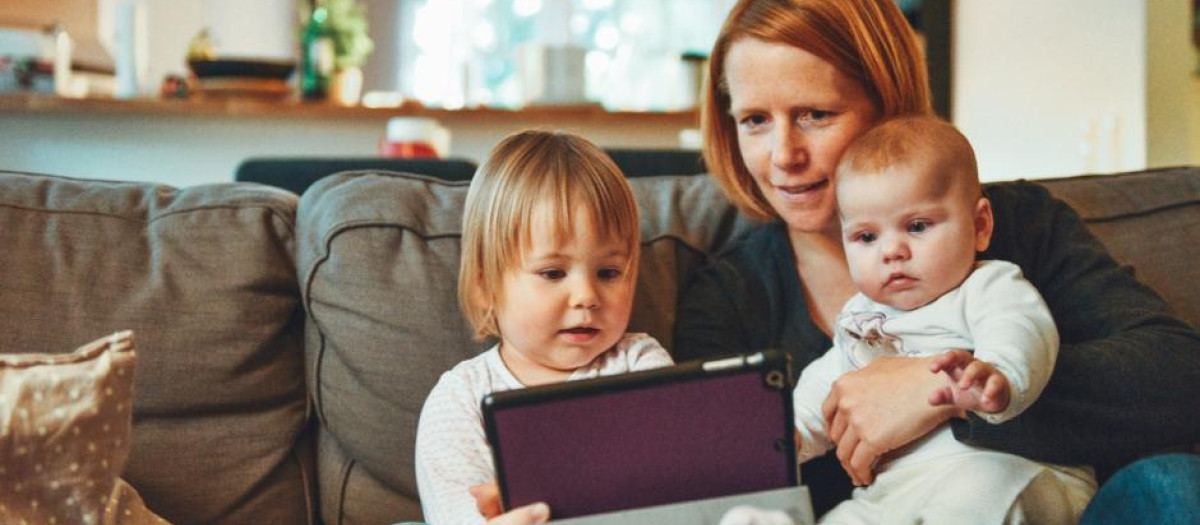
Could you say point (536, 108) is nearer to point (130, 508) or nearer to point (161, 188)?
point (161, 188)

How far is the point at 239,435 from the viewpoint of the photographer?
1531 millimetres

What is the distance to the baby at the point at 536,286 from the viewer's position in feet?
4.38

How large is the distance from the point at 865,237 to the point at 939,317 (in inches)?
5.0

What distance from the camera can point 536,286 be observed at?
1347mm

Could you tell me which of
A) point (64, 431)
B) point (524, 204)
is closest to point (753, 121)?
point (524, 204)

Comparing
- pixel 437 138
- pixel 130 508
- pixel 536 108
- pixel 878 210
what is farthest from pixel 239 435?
pixel 536 108

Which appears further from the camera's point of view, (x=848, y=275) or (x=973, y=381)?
(x=848, y=275)

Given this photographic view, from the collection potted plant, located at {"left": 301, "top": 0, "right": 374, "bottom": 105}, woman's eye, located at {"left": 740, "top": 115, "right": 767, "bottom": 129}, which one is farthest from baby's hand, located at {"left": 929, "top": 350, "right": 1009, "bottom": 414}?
potted plant, located at {"left": 301, "top": 0, "right": 374, "bottom": 105}

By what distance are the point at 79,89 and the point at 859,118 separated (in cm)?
343

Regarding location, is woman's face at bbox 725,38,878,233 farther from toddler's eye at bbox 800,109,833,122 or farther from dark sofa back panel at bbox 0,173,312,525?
dark sofa back panel at bbox 0,173,312,525

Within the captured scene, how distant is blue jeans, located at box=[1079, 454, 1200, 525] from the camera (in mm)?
1066

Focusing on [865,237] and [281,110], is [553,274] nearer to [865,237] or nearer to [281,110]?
[865,237]

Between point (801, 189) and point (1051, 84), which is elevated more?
point (1051, 84)

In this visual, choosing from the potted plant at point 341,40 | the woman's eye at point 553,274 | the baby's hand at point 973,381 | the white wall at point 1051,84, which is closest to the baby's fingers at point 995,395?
the baby's hand at point 973,381
